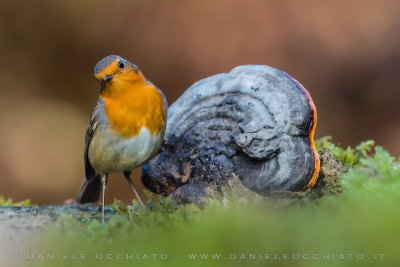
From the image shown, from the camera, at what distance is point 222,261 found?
1.14 metres

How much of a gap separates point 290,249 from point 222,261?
14cm

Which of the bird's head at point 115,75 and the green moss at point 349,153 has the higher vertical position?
the bird's head at point 115,75

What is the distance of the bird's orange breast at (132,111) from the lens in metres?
2.46

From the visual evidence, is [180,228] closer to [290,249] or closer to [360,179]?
[290,249]

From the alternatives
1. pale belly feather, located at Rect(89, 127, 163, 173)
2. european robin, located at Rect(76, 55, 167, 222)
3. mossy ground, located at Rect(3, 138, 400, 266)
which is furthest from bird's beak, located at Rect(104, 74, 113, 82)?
mossy ground, located at Rect(3, 138, 400, 266)

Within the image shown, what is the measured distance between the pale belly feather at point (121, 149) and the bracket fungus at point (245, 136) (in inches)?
5.2

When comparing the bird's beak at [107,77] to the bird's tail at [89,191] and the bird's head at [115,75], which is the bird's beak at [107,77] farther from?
the bird's tail at [89,191]

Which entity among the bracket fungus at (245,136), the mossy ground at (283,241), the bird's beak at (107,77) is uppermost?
the bird's beak at (107,77)

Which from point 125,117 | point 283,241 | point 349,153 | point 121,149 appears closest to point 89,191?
point 121,149

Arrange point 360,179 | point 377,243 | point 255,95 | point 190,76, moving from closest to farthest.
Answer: point 377,243 < point 360,179 < point 255,95 < point 190,76

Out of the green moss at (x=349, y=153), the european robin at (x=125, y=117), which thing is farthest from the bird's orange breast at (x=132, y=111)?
the green moss at (x=349, y=153)

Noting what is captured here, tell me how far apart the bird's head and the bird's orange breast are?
20 mm

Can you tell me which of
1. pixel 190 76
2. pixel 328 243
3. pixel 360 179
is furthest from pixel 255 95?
pixel 190 76

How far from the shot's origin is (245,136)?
2.29m
